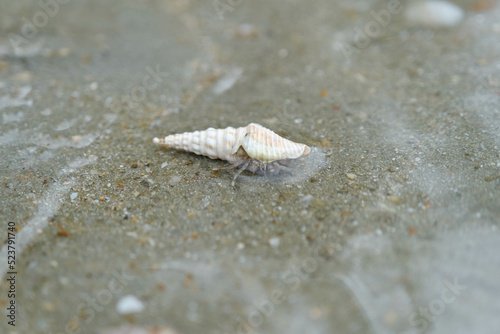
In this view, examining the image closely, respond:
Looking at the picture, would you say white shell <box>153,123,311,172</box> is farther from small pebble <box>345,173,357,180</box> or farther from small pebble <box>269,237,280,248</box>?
small pebble <box>269,237,280,248</box>

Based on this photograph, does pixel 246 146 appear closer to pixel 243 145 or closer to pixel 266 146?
pixel 243 145

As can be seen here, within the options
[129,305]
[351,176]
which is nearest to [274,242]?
[351,176]

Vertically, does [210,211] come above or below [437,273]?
below

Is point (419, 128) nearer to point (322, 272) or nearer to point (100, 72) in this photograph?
point (322, 272)

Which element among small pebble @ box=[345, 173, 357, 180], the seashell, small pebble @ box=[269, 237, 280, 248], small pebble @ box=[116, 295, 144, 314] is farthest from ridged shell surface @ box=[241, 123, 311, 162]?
small pebble @ box=[116, 295, 144, 314]

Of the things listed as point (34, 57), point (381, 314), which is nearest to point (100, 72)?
point (34, 57)


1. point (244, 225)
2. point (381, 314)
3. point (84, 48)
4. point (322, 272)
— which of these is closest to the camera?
point (381, 314)
